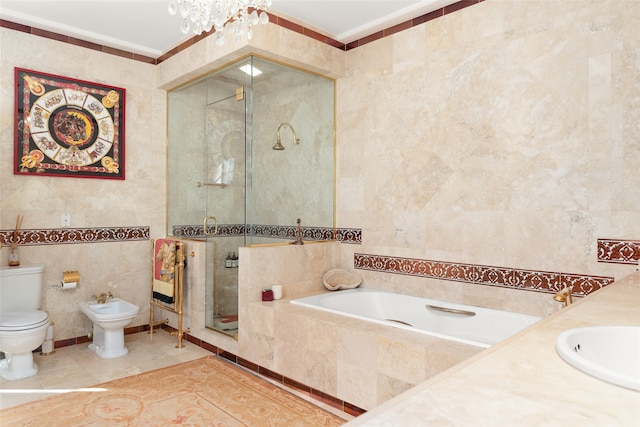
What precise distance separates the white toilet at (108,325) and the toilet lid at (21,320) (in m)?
0.39

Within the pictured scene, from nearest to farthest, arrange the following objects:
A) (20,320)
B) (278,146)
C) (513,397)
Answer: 1. (513,397)
2. (20,320)
3. (278,146)

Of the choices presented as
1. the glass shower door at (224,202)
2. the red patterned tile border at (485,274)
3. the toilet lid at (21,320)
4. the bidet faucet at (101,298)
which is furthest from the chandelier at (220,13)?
the bidet faucet at (101,298)

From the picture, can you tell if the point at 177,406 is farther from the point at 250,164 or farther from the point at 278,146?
the point at 278,146

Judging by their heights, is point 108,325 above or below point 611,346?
below

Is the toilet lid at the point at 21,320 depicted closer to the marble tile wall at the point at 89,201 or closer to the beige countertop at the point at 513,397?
the marble tile wall at the point at 89,201

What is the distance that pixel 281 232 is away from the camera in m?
3.62

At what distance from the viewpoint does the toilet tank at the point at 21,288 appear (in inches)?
126

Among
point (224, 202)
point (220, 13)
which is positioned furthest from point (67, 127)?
point (220, 13)

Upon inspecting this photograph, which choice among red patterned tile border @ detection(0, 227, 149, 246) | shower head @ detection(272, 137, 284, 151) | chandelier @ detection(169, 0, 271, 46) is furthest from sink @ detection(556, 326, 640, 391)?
red patterned tile border @ detection(0, 227, 149, 246)

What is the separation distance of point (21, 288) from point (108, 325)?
714 mm

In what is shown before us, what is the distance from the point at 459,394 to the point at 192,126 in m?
3.81

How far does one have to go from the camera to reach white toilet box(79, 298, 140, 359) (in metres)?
3.40

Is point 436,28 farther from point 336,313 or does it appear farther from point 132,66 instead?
point 132,66

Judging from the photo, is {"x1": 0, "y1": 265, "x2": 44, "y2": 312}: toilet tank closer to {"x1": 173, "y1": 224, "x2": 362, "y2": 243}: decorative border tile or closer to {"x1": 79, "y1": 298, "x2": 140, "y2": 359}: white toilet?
{"x1": 79, "y1": 298, "x2": 140, "y2": 359}: white toilet
